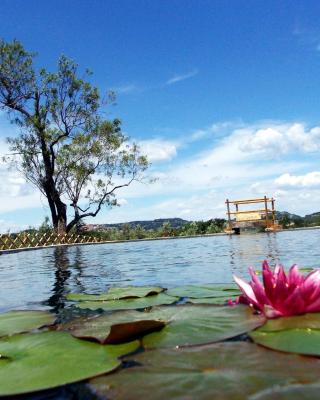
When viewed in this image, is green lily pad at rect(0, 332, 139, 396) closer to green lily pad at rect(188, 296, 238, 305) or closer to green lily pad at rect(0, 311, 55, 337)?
green lily pad at rect(0, 311, 55, 337)

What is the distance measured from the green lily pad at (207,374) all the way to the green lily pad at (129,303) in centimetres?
102

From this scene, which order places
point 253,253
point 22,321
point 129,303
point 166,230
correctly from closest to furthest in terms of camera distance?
point 22,321
point 129,303
point 253,253
point 166,230

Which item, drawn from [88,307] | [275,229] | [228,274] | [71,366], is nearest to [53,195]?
[275,229]

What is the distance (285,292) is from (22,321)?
1.17 meters

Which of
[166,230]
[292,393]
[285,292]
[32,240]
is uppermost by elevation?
[166,230]

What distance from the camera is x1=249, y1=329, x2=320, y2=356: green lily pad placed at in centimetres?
118

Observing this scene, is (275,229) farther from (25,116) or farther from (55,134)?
(25,116)

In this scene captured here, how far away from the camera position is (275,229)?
1830 cm

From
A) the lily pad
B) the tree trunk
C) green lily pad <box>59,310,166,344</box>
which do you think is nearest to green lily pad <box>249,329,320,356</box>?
the lily pad

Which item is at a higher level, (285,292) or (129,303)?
(285,292)

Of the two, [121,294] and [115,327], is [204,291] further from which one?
[115,327]

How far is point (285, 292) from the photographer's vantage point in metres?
1.50

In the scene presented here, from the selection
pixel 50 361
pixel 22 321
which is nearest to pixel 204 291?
pixel 22 321

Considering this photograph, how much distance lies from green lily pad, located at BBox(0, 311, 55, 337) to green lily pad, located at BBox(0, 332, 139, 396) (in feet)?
0.88
